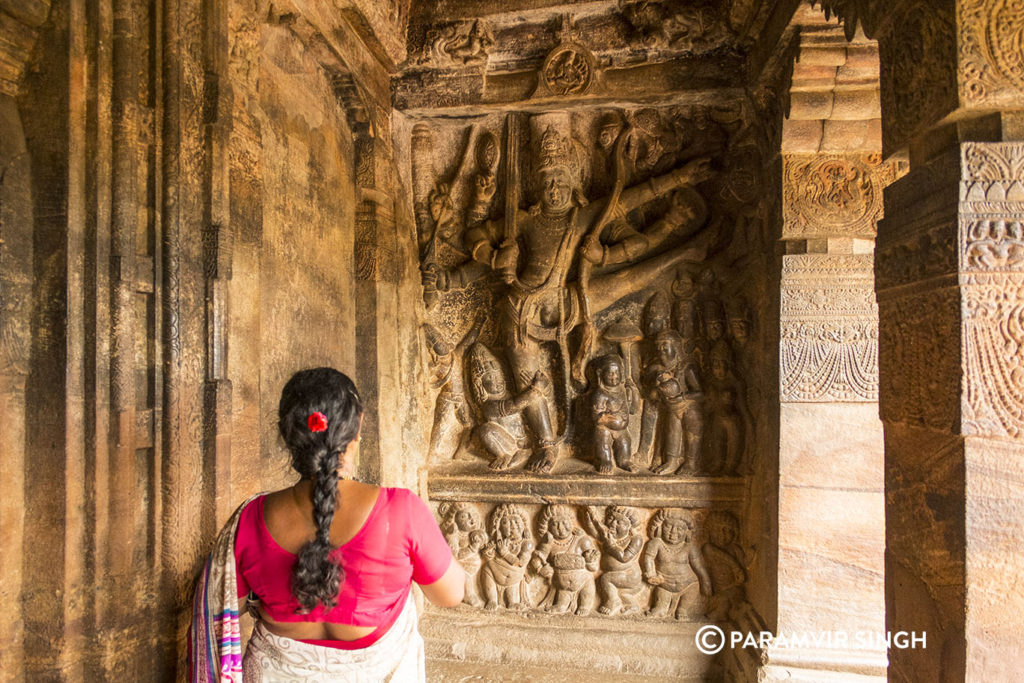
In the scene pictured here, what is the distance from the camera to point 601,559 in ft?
14.2

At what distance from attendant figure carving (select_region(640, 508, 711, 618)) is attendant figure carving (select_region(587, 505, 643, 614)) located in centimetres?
10

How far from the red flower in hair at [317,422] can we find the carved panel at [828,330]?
2.90 m

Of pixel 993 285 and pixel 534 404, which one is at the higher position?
pixel 993 285

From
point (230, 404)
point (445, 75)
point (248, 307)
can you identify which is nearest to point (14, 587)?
point (230, 404)

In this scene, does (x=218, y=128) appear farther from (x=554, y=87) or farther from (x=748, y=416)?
(x=748, y=416)

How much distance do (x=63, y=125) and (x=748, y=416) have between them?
4.01 metres

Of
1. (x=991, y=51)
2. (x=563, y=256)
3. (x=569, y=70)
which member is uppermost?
(x=569, y=70)

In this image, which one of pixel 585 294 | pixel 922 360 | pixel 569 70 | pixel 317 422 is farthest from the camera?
pixel 585 294

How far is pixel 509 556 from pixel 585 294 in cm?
200

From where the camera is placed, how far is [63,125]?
1.96m

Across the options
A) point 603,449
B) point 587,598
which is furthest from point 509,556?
point 603,449

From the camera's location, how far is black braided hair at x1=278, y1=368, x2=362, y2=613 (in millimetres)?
1535

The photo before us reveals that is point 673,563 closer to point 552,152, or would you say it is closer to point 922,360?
point 922,360

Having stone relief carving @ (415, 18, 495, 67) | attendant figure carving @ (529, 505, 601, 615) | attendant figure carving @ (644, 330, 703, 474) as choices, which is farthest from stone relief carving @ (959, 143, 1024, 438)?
stone relief carving @ (415, 18, 495, 67)
